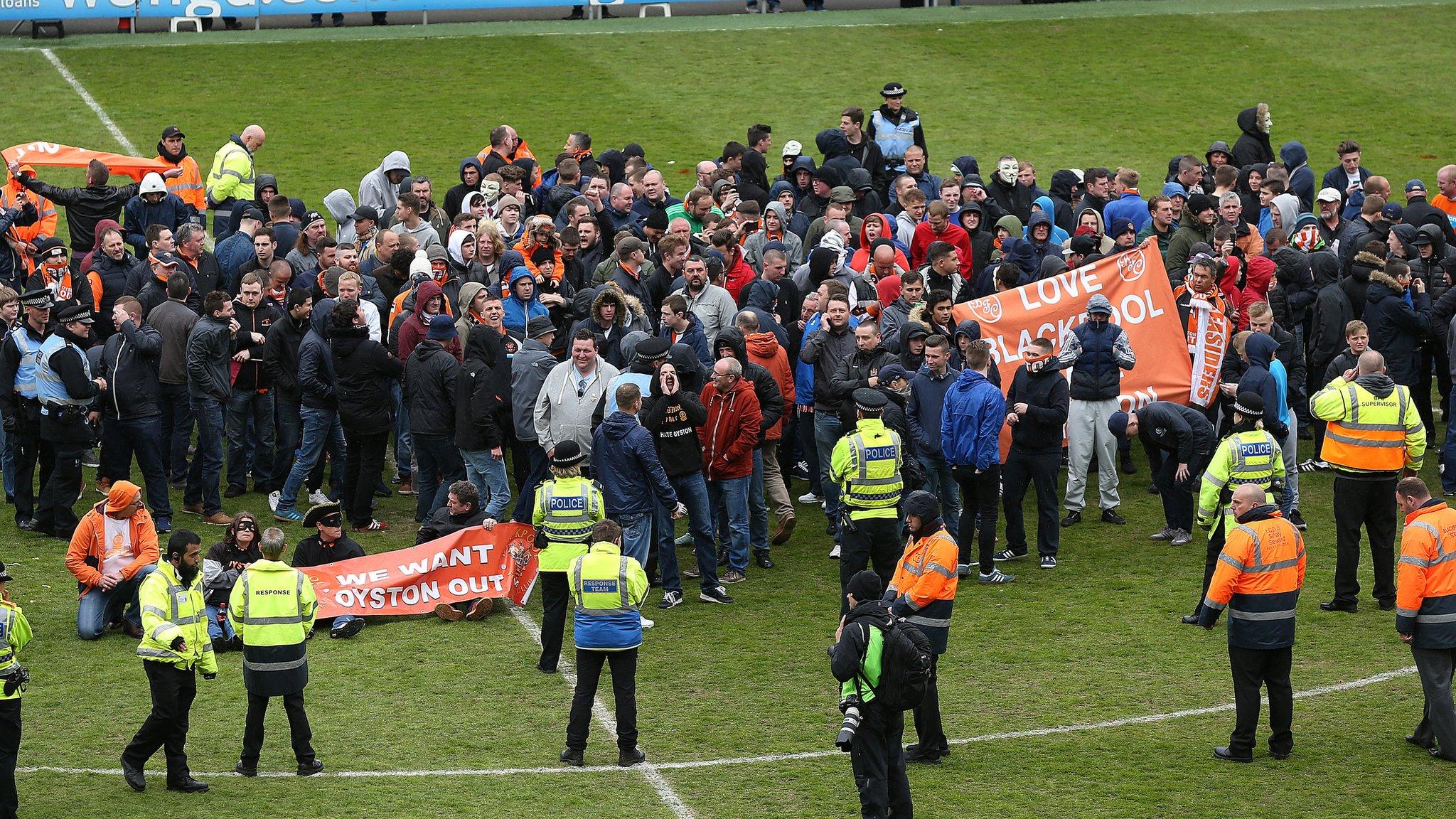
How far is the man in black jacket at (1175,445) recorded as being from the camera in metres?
15.8

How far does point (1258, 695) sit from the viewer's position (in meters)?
11.6

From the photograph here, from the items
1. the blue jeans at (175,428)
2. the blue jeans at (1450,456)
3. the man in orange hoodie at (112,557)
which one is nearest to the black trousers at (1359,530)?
the blue jeans at (1450,456)

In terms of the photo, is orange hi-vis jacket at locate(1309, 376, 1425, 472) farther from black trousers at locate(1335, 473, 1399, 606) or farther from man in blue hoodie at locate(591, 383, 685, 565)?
man in blue hoodie at locate(591, 383, 685, 565)

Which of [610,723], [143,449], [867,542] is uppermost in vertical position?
[143,449]

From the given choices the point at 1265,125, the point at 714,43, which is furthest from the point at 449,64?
the point at 1265,125

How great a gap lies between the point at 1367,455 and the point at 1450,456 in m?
3.66

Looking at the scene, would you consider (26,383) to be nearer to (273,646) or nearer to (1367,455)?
(273,646)

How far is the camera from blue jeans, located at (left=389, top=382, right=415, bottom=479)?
17047 millimetres

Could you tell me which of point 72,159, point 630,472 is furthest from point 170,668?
point 72,159

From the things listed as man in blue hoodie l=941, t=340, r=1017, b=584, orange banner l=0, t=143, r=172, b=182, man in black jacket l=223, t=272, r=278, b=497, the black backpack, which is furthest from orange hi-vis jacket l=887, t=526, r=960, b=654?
orange banner l=0, t=143, r=172, b=182

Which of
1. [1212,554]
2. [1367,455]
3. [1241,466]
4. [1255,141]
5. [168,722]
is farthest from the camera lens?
[1255,141]

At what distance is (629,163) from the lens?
20531mm

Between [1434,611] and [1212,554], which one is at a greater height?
[1434,611]

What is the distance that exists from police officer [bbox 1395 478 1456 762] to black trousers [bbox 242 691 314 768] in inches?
285
